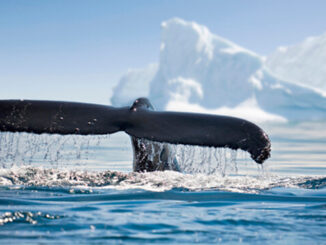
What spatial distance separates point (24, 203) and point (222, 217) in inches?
77.2

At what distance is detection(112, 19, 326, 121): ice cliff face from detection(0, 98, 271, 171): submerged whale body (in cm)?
4444

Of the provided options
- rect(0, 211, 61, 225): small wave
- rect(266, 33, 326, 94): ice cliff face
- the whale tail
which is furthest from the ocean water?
rect(266, 33, 326, 94): ice cliff face

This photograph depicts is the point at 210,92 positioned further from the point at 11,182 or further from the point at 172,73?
the point at 11,182

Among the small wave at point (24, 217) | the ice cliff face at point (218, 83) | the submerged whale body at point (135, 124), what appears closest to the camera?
the small wave at point (24, 217)

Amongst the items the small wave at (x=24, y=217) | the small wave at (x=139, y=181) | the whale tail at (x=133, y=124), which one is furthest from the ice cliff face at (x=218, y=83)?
the small wave at (x=24, y=217)

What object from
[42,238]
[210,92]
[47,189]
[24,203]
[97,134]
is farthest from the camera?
[210,92]

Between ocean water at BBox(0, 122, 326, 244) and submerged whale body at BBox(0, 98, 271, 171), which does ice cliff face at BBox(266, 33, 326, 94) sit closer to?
ocean water at BBox(0, 122, 326, 244)

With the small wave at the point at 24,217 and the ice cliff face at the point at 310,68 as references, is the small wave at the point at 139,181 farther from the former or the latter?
the ice cliff face at the point at 310,68

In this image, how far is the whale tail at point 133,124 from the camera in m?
5.07

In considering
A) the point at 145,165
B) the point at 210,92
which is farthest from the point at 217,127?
the point at 210,92

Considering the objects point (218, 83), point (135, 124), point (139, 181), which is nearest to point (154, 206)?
point (135, 124)

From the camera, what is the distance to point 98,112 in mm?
5668

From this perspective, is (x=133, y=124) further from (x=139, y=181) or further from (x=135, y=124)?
(x=139, y=181)

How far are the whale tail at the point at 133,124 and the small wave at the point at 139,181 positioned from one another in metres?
0.86
